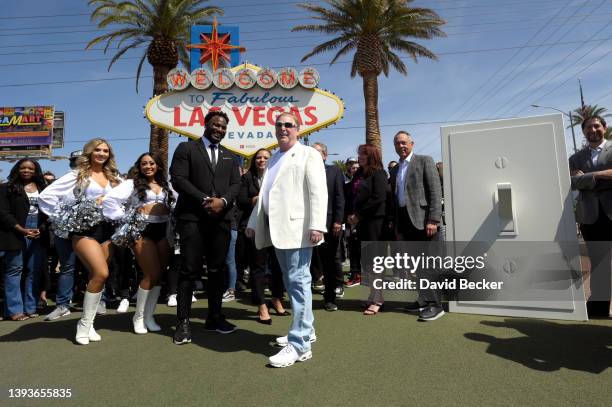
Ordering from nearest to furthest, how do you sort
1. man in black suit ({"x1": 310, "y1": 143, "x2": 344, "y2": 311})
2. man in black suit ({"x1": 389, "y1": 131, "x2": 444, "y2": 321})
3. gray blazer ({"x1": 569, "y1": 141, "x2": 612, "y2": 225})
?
gray blazer ({"x1": 569, "y1": 141, "x2": 612, "y2": 225}), man in black suit ({"x1": 389, "y1": 131, "x2": 444, "y2": 321}), man in black suit ({"x1": 310, "y1": 143, "x2": 344, "y2": 311})

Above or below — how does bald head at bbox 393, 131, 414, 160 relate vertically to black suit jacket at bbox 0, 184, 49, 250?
above

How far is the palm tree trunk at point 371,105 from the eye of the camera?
634 inches

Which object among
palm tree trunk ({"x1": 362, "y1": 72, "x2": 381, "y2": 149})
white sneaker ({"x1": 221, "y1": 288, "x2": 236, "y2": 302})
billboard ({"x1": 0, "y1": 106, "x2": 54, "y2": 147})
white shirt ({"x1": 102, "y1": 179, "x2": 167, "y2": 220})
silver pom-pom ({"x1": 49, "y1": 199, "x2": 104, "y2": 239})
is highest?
billboard ({"x1": 0, "y1": 106, "x2": 54, "y2": 147})

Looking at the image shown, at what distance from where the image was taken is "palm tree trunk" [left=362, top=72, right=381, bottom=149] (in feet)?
52.9

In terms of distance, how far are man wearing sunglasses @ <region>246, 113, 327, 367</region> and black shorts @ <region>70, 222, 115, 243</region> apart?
1.72 meters

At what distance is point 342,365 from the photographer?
265 cm

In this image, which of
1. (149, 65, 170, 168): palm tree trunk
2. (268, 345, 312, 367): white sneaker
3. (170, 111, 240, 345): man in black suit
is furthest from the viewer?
(149, 65, 170, 168): palm tree trunk

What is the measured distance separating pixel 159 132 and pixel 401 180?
1387 cm

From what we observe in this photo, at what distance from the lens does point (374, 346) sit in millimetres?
3057

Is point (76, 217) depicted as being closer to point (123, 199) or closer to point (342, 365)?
point (123, 199)

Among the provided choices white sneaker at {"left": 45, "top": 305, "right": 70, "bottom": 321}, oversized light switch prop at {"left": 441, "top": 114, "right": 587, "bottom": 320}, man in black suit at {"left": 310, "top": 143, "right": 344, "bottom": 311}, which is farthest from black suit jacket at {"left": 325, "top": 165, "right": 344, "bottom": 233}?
white sneaker at {"left": 45, "top": 305, "right": 70, "bottom": 321}

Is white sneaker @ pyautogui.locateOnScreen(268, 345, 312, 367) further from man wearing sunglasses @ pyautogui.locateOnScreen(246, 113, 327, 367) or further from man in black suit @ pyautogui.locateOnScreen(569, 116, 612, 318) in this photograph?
man in black suit @ pyautogui.locateOnScreen(569, 116, 612, 318)

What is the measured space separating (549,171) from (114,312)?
5.21m

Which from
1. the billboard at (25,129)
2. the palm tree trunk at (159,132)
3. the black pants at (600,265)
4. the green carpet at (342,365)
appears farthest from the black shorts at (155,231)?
the billboard at (25,129)
